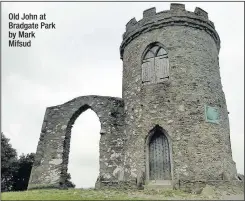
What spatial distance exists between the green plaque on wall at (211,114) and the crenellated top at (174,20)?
424 cm

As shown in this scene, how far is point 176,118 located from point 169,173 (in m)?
2.37

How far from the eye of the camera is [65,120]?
15.5 meters

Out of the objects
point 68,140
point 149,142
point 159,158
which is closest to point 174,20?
point 149,142

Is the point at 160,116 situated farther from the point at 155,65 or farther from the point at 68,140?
the point at 68,140

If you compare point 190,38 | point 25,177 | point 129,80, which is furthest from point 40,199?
point 25,177

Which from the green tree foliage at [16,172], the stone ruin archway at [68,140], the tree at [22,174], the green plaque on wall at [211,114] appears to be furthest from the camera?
the green tree foliage at [16,172]

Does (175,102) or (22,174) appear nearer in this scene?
(175,102)

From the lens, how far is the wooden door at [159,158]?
1238 centimetres

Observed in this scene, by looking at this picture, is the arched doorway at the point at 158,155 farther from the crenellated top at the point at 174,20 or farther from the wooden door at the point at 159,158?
the crenellated top at the point at 174,20

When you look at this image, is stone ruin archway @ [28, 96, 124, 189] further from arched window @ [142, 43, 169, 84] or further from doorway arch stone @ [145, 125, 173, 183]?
arched window @ [142, 43, 169, 84]

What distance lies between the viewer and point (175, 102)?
500 inches

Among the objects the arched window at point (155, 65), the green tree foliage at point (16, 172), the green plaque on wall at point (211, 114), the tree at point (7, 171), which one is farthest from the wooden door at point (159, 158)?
the tree at point (7, 171)

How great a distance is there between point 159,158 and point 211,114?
3.01m

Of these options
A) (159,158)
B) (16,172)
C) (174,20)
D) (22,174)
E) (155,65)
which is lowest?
(22,174)
